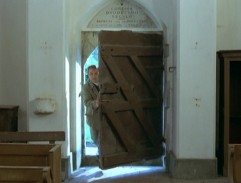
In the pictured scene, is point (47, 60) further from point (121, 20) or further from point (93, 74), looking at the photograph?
point (121, 20)

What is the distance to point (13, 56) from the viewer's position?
20.3ft

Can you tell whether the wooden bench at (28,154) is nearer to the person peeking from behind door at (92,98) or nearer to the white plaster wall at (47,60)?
the white plaster wall at (47,60)

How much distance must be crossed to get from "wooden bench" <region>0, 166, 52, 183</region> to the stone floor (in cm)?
275

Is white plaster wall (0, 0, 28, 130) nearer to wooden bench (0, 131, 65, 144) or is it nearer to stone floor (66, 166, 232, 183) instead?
stone floor (66, 166, 232, 183)

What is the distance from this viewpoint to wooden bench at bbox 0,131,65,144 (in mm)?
4211

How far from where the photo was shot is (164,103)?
245 inches

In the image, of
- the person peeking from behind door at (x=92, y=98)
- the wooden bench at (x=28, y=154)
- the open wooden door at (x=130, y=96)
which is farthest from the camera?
the person peeking from behind door at (x=92, y=98)

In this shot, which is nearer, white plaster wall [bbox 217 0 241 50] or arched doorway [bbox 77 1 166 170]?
white plaster wall [bbox 217 0 241 50]

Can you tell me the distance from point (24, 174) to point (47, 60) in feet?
9.73

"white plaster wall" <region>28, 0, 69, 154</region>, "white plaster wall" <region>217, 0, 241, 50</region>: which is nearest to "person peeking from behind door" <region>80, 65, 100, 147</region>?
"white plaster wall" <region>28, 0, 69, 154</region>

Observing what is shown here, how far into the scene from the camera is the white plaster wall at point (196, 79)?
18.1ft

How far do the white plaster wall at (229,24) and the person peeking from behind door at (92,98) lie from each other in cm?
180

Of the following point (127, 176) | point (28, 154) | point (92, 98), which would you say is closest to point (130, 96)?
point (92, 98)

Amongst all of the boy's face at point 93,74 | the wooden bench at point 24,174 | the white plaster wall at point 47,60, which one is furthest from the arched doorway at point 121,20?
the wooden bench at point 24,174
